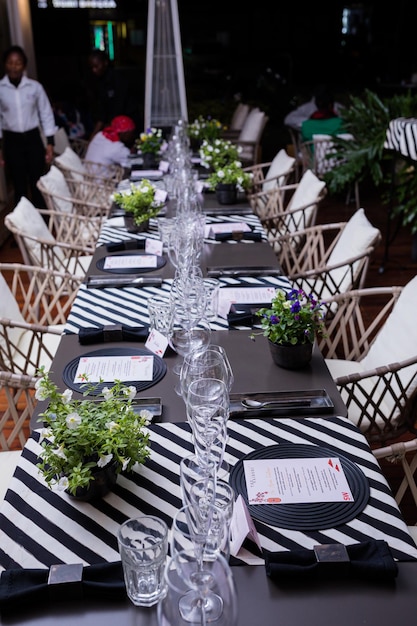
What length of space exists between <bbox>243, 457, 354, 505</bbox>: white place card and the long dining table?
3 cm

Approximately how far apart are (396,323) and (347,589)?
4.53 feet

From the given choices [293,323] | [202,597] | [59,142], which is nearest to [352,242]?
[293,323]

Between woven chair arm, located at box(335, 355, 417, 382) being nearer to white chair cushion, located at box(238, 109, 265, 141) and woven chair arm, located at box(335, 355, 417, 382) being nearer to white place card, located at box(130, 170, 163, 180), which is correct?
white place card, located at box(130, 170, 163, 180)

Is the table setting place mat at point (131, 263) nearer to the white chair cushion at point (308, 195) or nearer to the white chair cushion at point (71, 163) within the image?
the white chair cushion at point (308, 195)

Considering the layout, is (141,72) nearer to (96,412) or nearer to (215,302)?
(215,302)

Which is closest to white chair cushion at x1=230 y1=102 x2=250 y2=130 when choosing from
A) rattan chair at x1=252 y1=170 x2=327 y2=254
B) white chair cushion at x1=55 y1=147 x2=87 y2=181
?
white chair cushion at x1=55 y1=147 x2=87 y2=181

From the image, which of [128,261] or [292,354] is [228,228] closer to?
[128,261]

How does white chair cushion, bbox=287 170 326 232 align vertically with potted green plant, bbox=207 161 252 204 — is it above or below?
below

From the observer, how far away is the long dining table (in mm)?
1110

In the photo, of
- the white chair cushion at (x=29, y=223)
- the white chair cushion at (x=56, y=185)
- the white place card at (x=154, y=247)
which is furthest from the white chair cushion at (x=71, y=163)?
the white place card at (x=154, y=247)

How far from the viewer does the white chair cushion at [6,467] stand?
186cm

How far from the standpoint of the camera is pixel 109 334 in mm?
2104

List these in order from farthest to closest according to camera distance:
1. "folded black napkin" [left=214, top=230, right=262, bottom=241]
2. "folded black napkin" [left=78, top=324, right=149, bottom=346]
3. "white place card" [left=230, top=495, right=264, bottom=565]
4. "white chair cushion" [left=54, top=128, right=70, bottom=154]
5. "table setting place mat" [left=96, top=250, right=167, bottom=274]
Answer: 1. "white chair cushion" [left=54, top=128, right=70, bottom=154]
2. "folded black napkin" [left=214, top=230, right=262, bottom=241]
3. "table setting place mat" [left=96, top=250, right=167, bottom=274]
4. "folded black napkin" [left=78, top=324, right=149, bottom=346]
5. "white place card" [left=230, top=495, right=264, bottom=565]

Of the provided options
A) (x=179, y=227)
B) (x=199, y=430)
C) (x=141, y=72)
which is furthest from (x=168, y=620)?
(x=141, y=72)
